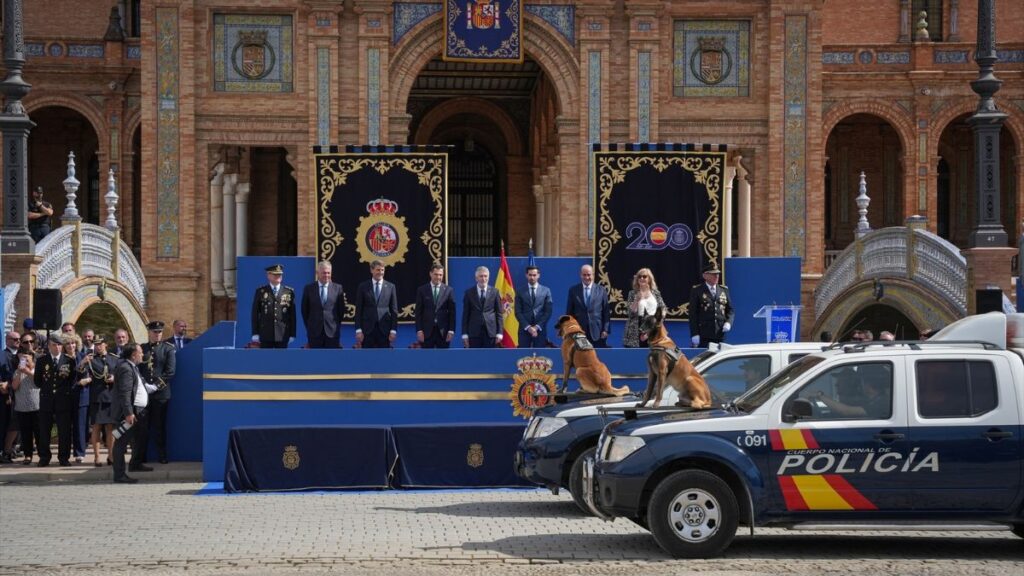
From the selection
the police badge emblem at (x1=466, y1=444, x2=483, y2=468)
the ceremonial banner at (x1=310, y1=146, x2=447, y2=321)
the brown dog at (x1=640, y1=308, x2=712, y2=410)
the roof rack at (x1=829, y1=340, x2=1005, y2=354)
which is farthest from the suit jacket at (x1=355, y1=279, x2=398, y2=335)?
the roof rack at (x1=829, y1=340, x2=1005, y2=354)

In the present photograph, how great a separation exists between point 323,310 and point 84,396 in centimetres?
402

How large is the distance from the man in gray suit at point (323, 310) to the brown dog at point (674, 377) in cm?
644

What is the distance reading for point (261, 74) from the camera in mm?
34312

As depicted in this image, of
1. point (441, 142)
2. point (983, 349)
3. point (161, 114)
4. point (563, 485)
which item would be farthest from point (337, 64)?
point (983, 349)

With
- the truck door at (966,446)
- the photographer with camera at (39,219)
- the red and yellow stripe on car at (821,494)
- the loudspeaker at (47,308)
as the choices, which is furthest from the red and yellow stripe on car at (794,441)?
the photographer with camera at (39,219)

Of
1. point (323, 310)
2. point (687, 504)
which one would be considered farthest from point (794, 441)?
point (323, 310)

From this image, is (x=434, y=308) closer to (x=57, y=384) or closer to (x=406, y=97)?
(x=57, y=384)

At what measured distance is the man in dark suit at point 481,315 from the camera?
19422 mm

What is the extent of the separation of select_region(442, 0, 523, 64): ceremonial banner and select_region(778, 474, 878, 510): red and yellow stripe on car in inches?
931

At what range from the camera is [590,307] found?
63.5 feet

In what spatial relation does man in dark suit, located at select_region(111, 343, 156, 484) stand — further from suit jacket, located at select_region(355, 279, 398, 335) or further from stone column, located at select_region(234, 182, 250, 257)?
stone column, located at select_region(234, 182, 250, 257)

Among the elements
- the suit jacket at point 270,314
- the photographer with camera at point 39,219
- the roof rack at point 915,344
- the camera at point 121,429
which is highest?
the photographer with camera at point 39,219

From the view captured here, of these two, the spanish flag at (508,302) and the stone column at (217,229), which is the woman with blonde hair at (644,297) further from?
the stone column at (217,229)

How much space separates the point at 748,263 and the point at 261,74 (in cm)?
1626
